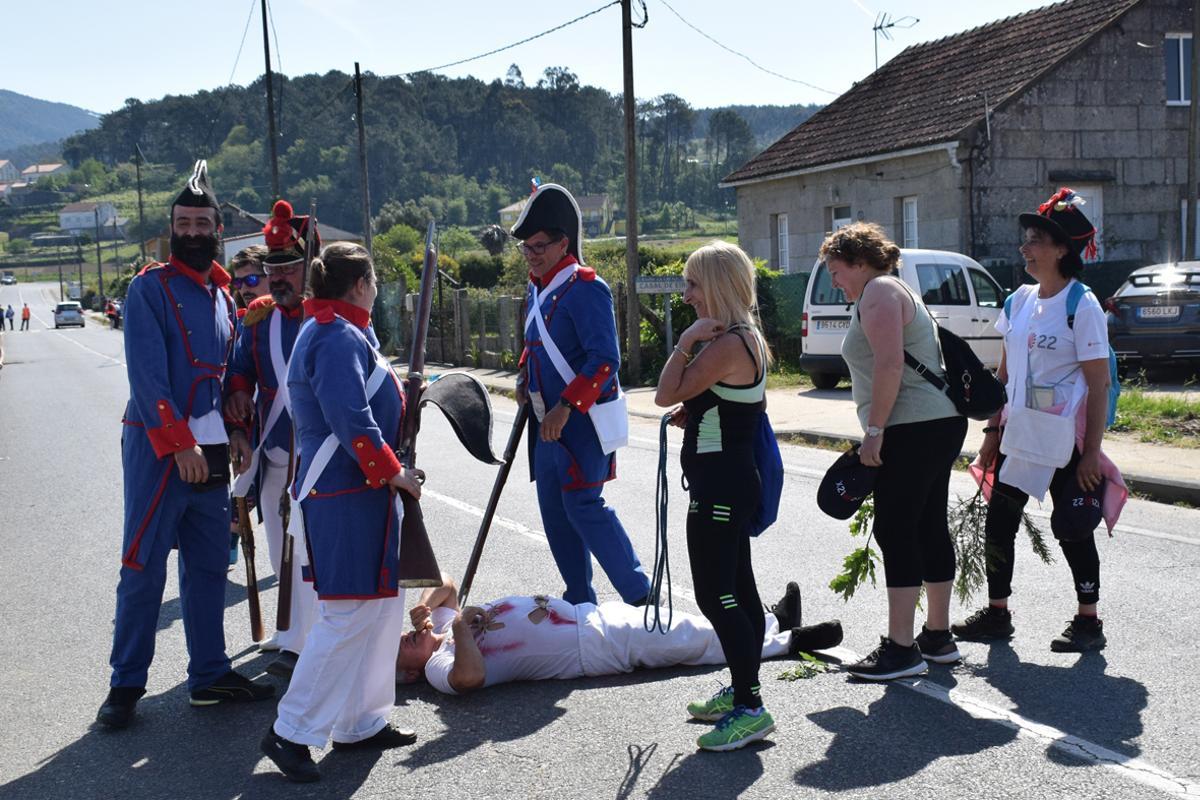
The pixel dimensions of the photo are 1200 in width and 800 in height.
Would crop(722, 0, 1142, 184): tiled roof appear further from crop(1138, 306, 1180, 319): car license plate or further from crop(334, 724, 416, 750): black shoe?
crop(334, 724, 416, 750): black shoe

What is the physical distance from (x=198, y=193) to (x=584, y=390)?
1810 millimetres

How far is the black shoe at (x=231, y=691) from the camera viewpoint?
520 centimetres

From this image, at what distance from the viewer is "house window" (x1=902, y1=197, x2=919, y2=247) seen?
24938mm

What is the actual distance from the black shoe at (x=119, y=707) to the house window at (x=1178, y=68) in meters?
25.0

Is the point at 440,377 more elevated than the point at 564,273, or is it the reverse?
the point at 564,273

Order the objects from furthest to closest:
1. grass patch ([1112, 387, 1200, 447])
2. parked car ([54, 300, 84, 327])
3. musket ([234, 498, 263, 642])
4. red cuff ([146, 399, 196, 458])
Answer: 1. parked car ([54, 300, 84, 327])
2. grass patch ([1112, 387, 1200, 447])
3. musket ([234, 498, 263, 642])
4. red cuff ([146, 399, 196, 458])

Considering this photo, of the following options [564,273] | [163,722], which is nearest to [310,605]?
[163,722]

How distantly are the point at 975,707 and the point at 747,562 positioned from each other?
105 centimetres

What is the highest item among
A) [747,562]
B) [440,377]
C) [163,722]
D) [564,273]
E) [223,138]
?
[223,138]

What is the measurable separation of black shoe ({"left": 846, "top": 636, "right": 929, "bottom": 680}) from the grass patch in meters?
6.94

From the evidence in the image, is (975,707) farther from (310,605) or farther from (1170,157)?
(1170,157)

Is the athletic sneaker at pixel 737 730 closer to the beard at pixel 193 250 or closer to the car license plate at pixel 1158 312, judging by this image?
the beard at pixel 193 250

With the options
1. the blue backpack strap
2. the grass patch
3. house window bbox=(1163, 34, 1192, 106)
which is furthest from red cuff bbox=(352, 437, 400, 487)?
house window bbox=(1163, 34, 1192, 106)

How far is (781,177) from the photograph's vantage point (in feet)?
92.9
